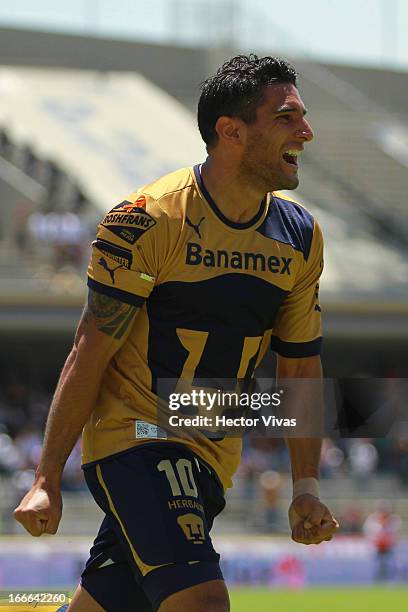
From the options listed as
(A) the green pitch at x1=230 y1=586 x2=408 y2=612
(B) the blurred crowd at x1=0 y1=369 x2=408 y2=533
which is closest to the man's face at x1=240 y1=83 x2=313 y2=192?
(A) the green pitch at x1=230 y1=586 x2=408 y2=612

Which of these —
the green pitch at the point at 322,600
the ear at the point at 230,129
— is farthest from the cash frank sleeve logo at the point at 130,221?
the green pitch at the point at 322,600

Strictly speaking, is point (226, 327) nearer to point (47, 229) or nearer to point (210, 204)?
point (210, 204)

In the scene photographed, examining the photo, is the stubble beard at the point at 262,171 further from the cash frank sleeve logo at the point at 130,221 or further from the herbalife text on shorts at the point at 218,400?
the herbalife text on shorts at the point at 218,400

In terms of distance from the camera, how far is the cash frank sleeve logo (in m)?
4.14

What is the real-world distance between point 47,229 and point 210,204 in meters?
18.4

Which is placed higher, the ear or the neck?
the ear

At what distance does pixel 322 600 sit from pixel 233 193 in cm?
1179

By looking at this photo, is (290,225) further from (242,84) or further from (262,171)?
(242,84)

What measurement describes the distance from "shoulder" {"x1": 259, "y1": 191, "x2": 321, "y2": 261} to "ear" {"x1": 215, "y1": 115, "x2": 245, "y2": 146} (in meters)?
0.28

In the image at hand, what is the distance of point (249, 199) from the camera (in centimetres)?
434

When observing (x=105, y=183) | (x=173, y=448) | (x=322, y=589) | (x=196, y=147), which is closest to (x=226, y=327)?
(x=173, y=448)

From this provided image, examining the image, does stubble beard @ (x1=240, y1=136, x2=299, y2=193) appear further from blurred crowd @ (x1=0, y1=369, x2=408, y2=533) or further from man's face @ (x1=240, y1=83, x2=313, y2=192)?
blurred crowd @ (x1=0, y1=369, x2=408, y2=533)

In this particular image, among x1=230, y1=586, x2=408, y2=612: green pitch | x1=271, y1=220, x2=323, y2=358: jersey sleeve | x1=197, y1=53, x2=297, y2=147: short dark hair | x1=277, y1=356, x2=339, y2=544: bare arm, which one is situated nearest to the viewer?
x1=197, y1=53, x2=297, y2=147: short dark hair

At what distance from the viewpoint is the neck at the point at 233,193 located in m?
4.33
